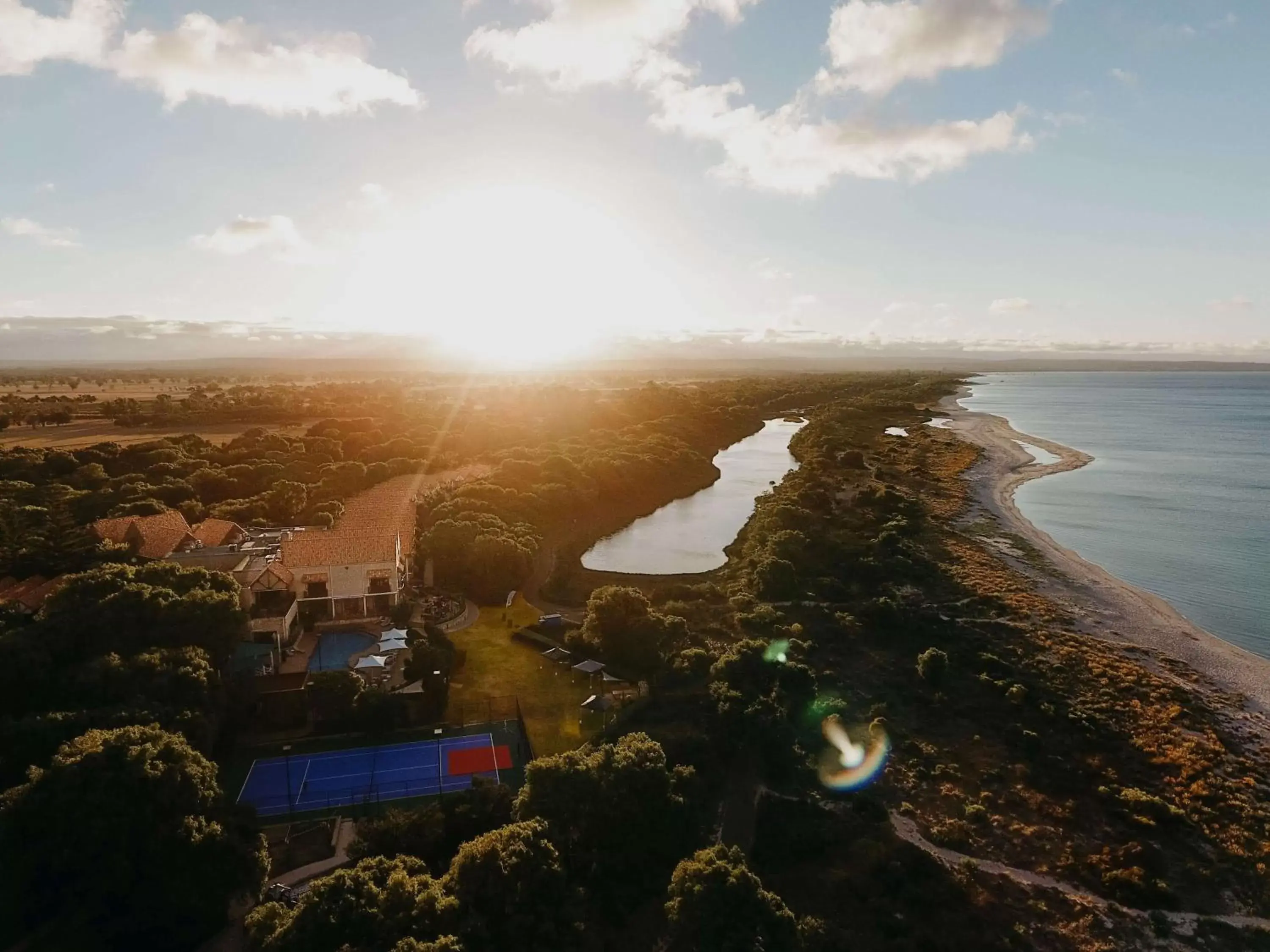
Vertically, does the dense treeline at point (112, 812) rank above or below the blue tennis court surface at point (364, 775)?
above

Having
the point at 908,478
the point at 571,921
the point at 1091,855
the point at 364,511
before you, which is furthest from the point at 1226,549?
the point at 364,511

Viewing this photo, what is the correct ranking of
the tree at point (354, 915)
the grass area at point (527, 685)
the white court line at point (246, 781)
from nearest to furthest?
the tree at point (354, 915) → the white court line at point (246, 781) → the grass area at point (527, 685)

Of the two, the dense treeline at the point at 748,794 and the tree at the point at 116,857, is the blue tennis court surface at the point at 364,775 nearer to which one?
the dense treeline at the point at 748,794

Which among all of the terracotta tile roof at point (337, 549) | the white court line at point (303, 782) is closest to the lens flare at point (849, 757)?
the white court line at point (303, 782)

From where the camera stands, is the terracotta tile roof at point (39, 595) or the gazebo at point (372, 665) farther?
the terracotta tile roof at point (39, 595)

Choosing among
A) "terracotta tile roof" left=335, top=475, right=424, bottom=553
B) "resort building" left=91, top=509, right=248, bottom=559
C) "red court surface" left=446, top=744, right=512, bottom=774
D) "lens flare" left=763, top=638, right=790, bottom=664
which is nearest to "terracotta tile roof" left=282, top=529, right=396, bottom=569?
"terracotta tile roof" left=335, top=475, right=424, bottom=553

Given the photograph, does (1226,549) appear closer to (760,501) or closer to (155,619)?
Answer: (760,501)

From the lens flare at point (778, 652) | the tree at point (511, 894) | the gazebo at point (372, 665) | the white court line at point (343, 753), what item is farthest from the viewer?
the gazebo at point (372, 665)
